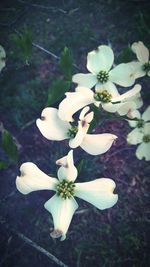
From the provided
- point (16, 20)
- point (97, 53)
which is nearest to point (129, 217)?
point (97, 53)

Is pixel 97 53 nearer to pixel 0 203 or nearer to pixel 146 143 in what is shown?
pixel 146 143

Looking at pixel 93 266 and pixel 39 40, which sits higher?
pixel 39 40

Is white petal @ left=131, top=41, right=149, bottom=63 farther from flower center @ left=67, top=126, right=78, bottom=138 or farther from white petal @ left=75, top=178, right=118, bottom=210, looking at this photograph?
white petal @ left=75, top=178, right=118, bottom=210

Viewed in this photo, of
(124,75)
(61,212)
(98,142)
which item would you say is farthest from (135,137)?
(61,212)

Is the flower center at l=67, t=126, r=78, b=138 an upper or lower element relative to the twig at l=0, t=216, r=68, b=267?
upper

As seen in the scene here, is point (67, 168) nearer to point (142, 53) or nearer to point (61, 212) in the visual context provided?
point (61, 212)

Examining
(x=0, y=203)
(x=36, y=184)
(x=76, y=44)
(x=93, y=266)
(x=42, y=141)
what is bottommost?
(x=93, y=266)

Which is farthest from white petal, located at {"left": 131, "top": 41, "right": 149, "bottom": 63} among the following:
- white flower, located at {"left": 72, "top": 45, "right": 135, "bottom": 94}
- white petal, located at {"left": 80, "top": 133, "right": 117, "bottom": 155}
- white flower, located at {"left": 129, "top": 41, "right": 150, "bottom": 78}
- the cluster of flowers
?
white petal, located at {"left": 80, "top": 133, "right": 117, "bottom": 155}

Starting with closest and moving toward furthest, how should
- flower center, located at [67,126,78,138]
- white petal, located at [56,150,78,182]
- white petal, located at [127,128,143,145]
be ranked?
white petal, located at [56,150,78,182] → flower center, located at [67,126,78,138] → white petal, located at [127,128,143,145]
